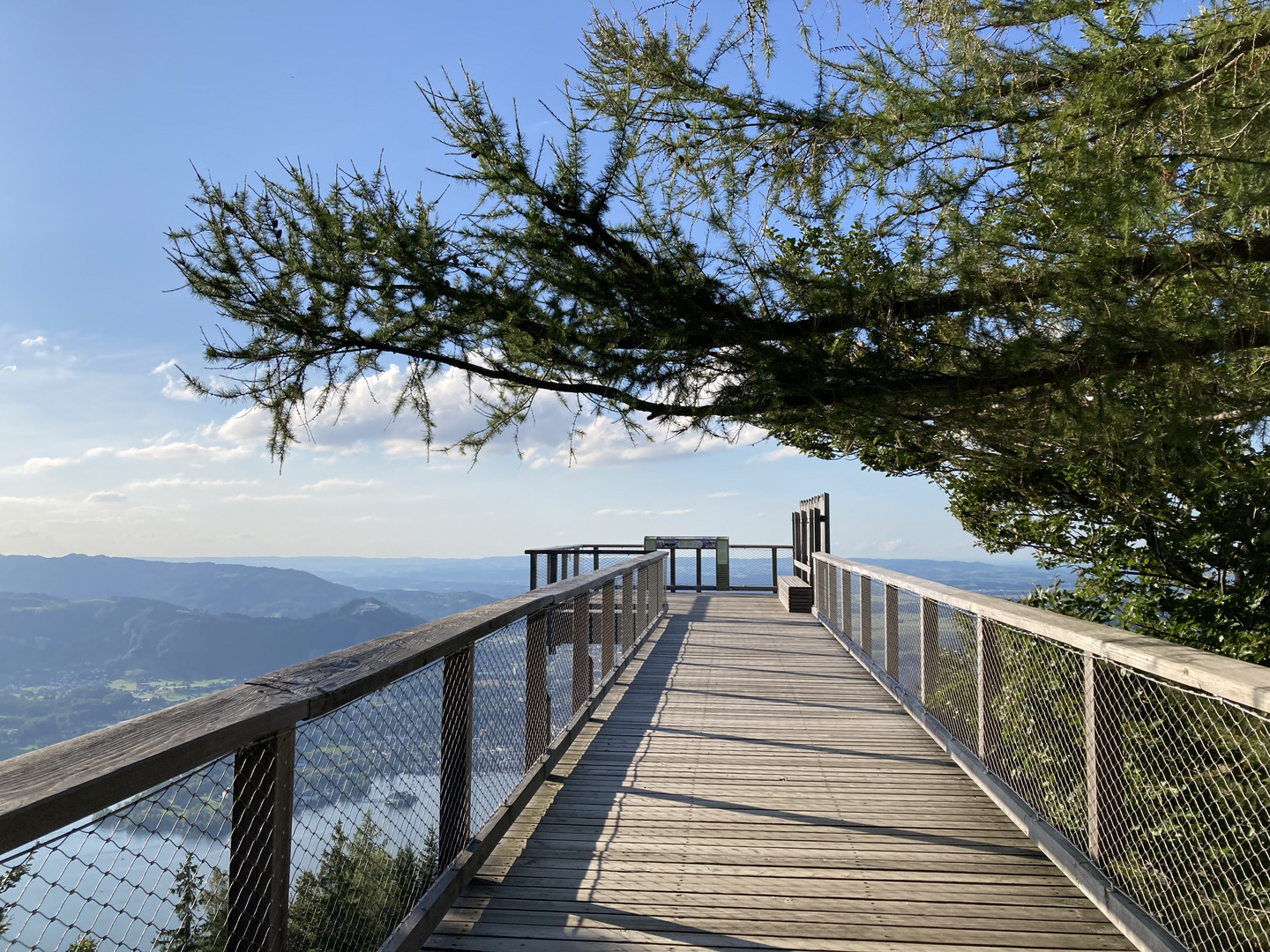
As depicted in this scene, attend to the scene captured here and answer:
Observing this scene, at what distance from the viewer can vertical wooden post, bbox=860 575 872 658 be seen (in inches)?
285

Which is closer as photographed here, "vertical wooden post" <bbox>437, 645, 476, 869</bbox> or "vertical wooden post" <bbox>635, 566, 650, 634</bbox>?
"vertical wooden post" <bbox>437, 645, 476, 869</bbox>

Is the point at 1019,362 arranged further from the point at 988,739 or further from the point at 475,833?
the point at 475,833

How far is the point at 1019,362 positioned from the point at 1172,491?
359 centimetres

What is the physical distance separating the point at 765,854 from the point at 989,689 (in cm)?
146

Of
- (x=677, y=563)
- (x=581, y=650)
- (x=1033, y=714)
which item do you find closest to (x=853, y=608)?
(x=581, y=650)

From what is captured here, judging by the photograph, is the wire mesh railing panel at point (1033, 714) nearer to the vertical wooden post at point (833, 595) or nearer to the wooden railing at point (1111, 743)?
the wooden railing at point (1111, 743)

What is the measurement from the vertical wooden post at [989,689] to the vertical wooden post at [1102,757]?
1008 millimetres

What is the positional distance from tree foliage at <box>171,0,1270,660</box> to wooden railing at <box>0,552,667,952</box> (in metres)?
1.48

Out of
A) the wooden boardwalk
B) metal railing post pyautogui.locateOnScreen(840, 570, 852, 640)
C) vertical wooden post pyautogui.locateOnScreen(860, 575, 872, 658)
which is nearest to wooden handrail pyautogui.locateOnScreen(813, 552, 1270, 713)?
the wooden boardwalk

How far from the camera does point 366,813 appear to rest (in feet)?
9.52

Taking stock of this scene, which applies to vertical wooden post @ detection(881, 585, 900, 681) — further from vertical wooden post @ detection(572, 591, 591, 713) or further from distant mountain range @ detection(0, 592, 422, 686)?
distant mountain range @ detection(0, 592, 422, 686)

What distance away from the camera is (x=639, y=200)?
12.5 feet

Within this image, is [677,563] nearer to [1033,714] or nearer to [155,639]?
[1033,714]

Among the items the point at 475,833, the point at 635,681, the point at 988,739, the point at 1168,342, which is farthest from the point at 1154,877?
the point at 635,681
